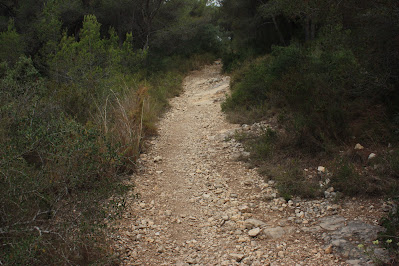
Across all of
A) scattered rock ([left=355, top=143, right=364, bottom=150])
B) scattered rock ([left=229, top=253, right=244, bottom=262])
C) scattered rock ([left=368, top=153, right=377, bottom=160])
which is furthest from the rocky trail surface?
scattered rock ([left=355, top=143, right=364, bottom=150])

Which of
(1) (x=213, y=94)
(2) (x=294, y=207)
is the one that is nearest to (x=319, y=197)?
(2) (x=294, y=207)

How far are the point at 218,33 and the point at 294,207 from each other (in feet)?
61.2

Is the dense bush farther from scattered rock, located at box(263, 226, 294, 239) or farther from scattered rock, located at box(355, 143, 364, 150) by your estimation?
scattered rock, located at box(263, 226, 294, 239)

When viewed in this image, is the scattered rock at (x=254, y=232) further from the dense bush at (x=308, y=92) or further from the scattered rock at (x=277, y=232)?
the dense bush at (x=308, y=92)

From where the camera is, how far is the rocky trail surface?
3.29 metres

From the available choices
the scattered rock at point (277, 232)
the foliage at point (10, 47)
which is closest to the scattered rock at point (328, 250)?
the scattered rock at point (277, 232)

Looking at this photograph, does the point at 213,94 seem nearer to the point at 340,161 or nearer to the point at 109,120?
the point at 109,120

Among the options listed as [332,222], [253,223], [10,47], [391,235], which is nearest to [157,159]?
[253,223]

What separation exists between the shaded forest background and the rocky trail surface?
0.93 feet

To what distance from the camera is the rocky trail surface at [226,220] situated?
10.8 feet

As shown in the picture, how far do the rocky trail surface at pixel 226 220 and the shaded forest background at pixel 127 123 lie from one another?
0.28m

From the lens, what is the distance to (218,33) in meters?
21.2

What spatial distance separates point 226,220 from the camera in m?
4.03

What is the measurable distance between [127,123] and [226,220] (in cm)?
291
